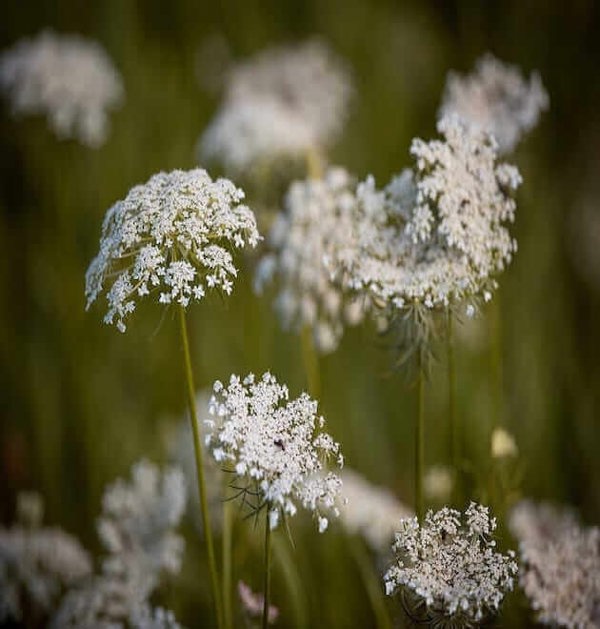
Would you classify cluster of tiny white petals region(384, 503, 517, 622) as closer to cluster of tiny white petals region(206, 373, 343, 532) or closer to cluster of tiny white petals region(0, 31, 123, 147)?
cluster of tiny white petals region(206, 373, 343, 532)

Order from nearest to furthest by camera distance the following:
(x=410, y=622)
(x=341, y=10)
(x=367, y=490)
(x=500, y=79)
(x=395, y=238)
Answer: (x=410, y=622)
(x=395, y=238)
(x=500, y=79)
(x=367, y=490)
(x=341, y=10)

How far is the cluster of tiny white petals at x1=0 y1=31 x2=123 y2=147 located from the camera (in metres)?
2.33

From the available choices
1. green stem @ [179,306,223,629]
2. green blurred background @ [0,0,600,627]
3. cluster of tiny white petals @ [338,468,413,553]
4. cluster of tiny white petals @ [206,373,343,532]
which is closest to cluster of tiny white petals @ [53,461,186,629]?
green blurred background @ [0,0,600,627]

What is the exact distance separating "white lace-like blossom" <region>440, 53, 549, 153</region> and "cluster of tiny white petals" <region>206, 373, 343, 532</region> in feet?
2.51


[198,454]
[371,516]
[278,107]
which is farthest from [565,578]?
[278,107]

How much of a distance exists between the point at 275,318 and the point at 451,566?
1.80 m

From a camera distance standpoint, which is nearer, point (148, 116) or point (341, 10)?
point (148, 116)

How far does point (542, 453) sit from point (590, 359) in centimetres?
64

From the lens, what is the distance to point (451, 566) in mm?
1050

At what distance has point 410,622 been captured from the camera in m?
1.09

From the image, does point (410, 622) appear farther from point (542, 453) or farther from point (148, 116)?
point (148, 116)

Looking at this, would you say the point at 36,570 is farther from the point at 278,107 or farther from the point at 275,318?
the point at 278,107

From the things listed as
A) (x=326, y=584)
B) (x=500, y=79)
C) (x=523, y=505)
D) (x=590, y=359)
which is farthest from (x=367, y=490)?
(x=590, y=359)

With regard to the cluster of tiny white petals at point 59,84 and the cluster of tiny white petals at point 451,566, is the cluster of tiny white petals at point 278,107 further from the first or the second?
the cluster of tiny white petals at point 451,566
